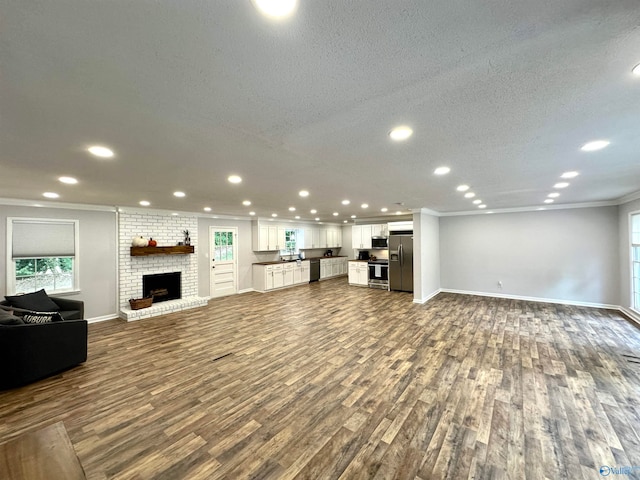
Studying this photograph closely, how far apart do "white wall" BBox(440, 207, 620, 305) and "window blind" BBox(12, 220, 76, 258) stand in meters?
9.38

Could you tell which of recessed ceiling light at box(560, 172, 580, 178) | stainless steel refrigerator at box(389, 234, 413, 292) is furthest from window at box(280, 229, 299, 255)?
recessed ceiling light at box(560, 172, 580, 178)

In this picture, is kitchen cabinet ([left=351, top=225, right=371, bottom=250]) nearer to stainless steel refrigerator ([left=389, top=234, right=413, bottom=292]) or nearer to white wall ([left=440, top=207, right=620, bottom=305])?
stainless steel refrigerator ([left=389, top=234, right=413, bottom=292])

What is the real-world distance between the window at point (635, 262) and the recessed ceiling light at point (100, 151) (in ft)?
27.8

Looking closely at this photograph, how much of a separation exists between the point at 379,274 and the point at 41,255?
8.27m

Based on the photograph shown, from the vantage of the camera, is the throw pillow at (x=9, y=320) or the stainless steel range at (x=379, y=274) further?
the stainless steel range at (x=379, y=274)

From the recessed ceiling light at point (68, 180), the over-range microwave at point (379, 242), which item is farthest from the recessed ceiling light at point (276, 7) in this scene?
the over-range microwave at point (379, 242)

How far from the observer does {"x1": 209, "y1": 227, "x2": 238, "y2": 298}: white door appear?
756cm

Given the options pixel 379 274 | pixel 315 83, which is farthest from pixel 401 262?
pixel 315 83

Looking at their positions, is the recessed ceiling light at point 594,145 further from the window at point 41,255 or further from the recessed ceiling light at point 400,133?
the window at point 41,255

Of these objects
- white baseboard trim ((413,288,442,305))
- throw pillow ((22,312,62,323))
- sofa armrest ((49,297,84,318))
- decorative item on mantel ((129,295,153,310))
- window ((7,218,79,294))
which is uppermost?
window ((7,218,79,294))

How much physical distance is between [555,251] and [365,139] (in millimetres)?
7261

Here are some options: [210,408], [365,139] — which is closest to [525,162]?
[365,139]

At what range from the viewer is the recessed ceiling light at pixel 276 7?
0.79 meters

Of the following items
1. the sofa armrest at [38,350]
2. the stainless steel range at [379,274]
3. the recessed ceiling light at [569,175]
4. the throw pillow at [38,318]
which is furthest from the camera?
the stainless steel range at [379,274]
